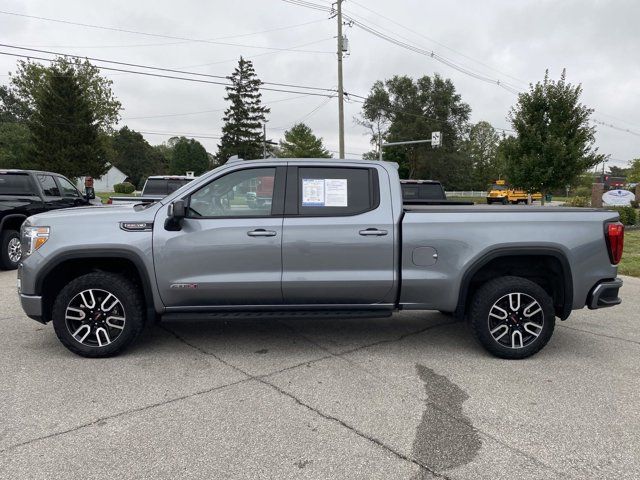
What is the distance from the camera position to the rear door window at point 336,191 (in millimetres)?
4449

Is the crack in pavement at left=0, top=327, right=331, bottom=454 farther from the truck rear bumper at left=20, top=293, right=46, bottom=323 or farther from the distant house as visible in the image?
the distant house

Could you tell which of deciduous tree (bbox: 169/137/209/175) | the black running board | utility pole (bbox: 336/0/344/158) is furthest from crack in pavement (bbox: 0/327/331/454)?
deciduous tree (bbox: 169/137/209/175)

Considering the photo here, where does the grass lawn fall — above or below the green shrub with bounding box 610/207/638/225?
below

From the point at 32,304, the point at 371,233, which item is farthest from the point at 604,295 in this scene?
the point at 32,304

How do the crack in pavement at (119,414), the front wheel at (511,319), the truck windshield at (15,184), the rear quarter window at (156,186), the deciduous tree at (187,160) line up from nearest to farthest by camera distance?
1. the crack in pavement at (119,414)
2. the front wheel at (511,319)
3. the truck windshield at (15,184)
4. the rear quarter window at (156,186)
5. the deciduous tree at (187,160)

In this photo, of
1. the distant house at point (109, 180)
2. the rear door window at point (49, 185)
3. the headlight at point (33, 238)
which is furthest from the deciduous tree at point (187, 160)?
the headlight at point (33, 238)

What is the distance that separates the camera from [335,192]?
Result: 450 centimetres

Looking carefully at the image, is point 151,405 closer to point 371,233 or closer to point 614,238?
point 371,233

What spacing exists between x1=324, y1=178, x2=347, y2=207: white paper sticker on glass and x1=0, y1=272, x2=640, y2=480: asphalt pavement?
1.45m

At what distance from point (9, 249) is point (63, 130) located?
35.2 metres

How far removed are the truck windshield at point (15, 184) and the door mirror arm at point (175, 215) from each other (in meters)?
6.68

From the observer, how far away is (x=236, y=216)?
4.38 m

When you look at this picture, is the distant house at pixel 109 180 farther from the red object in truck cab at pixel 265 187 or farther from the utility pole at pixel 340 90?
the red object in truck cab at pixel 265 187

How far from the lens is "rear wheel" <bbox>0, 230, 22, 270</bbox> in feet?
29.6
